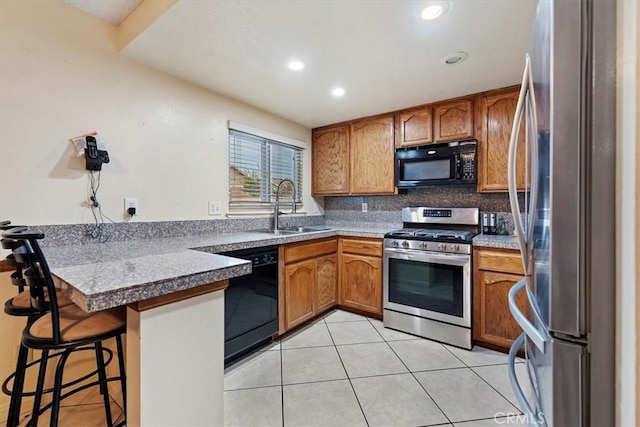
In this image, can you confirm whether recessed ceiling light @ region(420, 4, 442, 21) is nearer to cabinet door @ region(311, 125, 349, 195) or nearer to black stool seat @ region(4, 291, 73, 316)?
cabinet door @ region(311, 125, 349, 195)

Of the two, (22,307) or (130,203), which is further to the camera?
(130,203)

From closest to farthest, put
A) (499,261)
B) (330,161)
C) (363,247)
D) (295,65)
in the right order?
(295,65), (499,261), (363,247), (330,161)

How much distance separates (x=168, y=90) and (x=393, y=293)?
102 inches

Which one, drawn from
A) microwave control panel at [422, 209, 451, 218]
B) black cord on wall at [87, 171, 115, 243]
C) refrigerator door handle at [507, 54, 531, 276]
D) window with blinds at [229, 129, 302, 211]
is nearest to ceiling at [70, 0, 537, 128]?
window with blinds at [229, 129, 302, 211]

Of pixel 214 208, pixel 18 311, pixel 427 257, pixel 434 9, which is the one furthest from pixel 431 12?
pixel 18 311

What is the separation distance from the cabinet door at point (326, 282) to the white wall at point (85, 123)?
4.01 feet

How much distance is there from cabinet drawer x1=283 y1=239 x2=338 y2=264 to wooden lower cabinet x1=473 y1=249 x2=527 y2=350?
133 cm

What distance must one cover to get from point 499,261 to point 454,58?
1546mm

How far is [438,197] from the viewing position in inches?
116

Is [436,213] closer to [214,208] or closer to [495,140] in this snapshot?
[495,140]

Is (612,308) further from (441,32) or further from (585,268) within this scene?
(441,32)

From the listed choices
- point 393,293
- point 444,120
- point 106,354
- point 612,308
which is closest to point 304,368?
point 393,293

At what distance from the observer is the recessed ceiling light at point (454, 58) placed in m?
1.87

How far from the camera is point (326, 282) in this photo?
113 inches
